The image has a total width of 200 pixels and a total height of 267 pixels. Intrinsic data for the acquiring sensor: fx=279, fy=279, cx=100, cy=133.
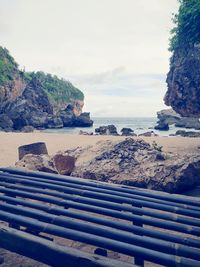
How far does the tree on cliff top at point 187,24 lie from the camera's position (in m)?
11.7

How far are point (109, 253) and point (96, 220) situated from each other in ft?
1.60

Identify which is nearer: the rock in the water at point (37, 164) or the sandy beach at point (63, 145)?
the rock in the water at point (37, 164)

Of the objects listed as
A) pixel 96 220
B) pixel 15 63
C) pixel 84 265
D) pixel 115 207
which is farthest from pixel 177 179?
pixel 15 63

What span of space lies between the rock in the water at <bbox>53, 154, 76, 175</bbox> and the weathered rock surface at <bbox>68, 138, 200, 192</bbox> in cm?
Result: 19

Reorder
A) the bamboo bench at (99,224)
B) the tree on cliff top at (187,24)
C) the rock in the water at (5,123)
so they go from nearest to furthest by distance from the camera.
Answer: the bamboo bench at (99,224), the tree on cliff top at (187,24), the rock in the water at (5,123)

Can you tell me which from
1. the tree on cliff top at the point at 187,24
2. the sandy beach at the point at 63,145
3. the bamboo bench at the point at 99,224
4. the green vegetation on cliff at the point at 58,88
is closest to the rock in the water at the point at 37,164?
the bamboo bench at the point at 99,224

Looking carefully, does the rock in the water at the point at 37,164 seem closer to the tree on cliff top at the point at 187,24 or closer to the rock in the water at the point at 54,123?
the tree on cliff top at the point at 187,24

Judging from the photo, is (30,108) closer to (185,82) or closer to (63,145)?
(63,145)

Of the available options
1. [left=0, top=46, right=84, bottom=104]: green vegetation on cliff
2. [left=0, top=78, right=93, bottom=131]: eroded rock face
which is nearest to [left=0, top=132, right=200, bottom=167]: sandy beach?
[left=0, top=78, right=93, bottom=131]: eroded rock face

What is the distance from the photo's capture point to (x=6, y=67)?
55469 millimetres

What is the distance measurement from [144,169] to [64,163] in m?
1.80

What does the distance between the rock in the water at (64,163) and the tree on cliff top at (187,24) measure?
8963 millimetres

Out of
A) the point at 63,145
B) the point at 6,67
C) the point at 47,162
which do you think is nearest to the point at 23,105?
the point at 6,67

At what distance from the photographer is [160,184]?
16.7 feet
